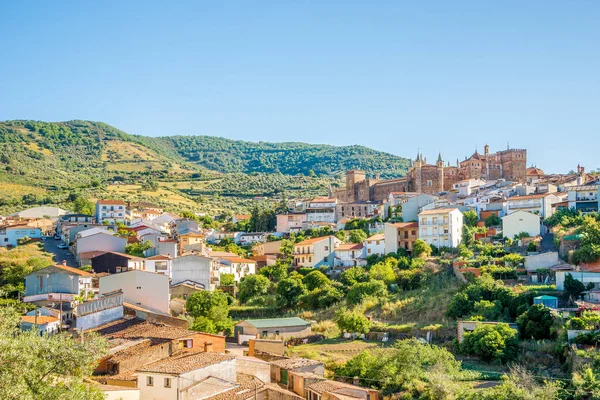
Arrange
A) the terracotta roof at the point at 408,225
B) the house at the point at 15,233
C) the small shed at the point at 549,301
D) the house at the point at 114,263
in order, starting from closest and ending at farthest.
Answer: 1. the small shed at the point at 549,301
2. the house at the point at 114,263
3. the terracotta roof at the point at 408,225
4. the house at the point at 15,233

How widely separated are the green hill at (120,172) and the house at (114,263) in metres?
39.7

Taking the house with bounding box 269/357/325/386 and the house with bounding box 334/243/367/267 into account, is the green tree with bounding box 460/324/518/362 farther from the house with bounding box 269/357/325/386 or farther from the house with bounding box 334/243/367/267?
the house with bounding box 334/243/367/267

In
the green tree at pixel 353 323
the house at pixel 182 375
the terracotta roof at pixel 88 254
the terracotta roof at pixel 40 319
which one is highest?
the terracotta roof at pixel 88 254

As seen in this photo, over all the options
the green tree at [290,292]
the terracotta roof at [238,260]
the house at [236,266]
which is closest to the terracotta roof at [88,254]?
the house at [236,266]

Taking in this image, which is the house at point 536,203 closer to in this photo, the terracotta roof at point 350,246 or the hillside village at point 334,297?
the hillside village at point 334,297

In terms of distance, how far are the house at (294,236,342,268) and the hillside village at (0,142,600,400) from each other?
10 cm

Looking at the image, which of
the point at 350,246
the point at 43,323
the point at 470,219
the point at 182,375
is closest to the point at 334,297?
the point at 350,246

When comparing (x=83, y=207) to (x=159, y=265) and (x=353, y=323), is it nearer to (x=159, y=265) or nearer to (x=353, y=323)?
(x=159, y=265)

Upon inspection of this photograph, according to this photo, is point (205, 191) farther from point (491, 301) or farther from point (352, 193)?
point (491, 301)

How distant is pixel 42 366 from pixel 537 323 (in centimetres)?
2350

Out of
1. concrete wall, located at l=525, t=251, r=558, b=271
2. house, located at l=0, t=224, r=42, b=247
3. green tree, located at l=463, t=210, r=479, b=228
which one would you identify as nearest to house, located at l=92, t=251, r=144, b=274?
house, located at l=0, t=224, r=42, b=247

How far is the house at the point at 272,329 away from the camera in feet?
133

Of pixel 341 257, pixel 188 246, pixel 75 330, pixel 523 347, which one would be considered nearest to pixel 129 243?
pixel 188 246

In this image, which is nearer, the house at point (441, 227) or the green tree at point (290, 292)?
the green tree at point (290, 292)
